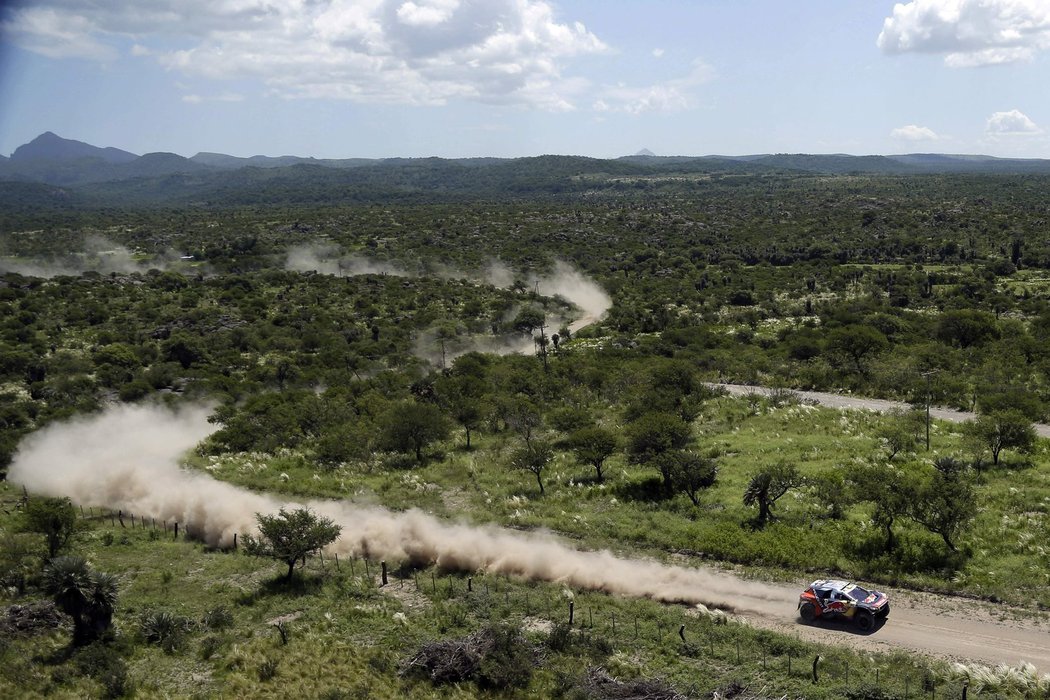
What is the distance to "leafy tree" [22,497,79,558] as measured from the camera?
36.9m

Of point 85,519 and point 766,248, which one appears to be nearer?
point 85,519

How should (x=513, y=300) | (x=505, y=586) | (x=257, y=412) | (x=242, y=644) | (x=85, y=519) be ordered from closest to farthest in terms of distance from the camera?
1. (x=242, y=644)
2. (x=505, y=586)
3. (x=85, y=519)
4. (x=257, y=412)
5. (x=513, y=300)

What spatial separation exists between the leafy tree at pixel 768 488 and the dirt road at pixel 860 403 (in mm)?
21518

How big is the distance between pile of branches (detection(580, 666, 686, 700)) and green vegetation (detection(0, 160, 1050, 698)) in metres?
0.17

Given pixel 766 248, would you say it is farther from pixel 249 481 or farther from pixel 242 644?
pixel 242 644

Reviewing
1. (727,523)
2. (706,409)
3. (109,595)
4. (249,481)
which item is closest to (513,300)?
(706,409)

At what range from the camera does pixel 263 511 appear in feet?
142

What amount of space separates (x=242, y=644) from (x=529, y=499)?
19027 millimetres

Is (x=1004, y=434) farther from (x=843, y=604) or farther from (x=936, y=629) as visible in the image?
(x=843, y=604)

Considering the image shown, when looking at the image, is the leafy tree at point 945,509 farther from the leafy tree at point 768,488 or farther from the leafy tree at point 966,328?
the leafy tree at point 966,328

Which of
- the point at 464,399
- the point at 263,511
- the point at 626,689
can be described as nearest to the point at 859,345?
the point at 464,399

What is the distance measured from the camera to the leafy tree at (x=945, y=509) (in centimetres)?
3291

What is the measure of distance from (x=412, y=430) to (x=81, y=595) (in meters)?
26.6

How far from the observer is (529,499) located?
4366 centimetres
